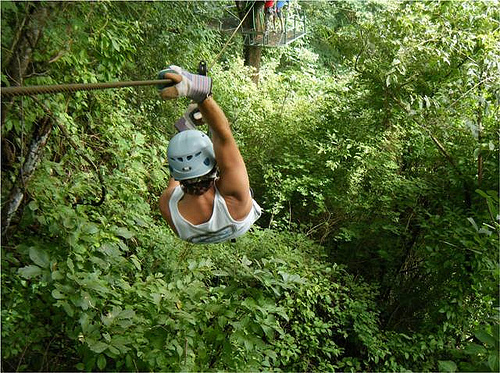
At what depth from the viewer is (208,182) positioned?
2.46m

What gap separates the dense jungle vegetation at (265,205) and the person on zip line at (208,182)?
474 mm

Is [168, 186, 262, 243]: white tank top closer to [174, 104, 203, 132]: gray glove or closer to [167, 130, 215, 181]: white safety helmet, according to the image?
[167, 130, 215, 181]: white safety helmet

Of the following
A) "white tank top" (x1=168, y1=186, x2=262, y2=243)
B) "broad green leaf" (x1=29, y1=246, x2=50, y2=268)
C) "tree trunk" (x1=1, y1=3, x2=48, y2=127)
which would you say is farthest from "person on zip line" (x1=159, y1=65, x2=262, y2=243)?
"tree trunk" (x1=1, y1=3, x2=48, y2=127)

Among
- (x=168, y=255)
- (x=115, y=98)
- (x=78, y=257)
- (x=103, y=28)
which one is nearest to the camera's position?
(x=78, y=257)

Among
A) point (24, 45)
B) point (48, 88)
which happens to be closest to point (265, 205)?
point (24, 45)

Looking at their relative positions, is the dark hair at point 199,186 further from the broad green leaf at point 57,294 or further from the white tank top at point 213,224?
the broad green leaf at point 57,294

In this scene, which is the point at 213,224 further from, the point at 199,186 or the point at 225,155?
the point at 225,155

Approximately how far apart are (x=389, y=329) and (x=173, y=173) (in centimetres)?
382

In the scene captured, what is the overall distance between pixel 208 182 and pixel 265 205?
12.7 feet

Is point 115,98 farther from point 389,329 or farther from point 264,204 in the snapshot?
point 389,329

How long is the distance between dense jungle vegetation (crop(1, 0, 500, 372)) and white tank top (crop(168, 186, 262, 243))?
0.41 m

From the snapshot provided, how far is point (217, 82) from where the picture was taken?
7199 mm

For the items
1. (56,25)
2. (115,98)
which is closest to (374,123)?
(115,98)

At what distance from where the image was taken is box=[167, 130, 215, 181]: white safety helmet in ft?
7.74
